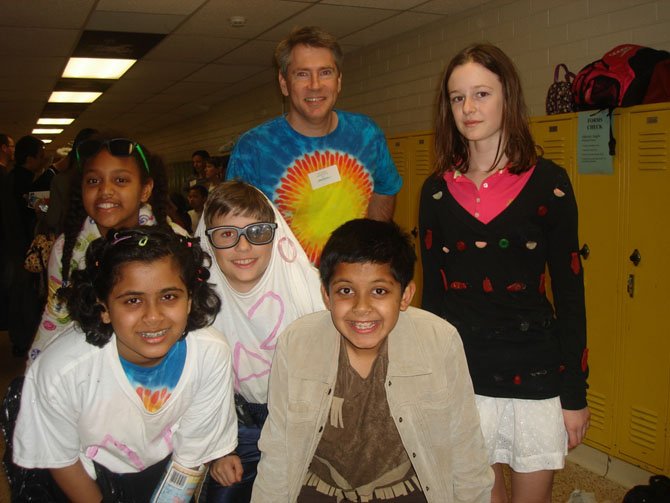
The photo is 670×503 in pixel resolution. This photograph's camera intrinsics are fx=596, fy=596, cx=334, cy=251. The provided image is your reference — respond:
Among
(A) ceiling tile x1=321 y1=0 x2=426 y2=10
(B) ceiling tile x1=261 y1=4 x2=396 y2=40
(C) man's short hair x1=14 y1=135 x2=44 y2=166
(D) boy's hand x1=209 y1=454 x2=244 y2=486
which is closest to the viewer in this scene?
(D) boy's hand x1=209 y1=454 x2=244 y2=486

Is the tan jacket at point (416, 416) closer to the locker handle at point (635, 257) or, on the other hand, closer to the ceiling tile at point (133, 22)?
the locker handle at point (635, 257)

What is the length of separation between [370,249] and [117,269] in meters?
0.77

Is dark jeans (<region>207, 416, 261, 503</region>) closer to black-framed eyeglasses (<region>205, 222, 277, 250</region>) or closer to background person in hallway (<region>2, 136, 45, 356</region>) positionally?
black-framed eyeglasses (<region>205, 222, 277, 250</region>)

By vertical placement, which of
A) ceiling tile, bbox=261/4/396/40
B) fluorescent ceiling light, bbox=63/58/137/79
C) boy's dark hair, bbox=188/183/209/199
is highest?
fluorescent ceiling light, bbox=63/58/137/79

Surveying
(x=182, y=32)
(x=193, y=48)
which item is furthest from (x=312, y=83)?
(x=193, y=48)

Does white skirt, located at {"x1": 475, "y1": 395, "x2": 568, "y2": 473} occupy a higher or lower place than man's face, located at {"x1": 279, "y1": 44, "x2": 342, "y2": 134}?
lower

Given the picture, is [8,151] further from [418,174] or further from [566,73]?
[566,73]

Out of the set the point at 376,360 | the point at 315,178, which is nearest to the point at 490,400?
the point at 376,360

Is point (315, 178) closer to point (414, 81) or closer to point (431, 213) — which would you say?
point (431, 213)

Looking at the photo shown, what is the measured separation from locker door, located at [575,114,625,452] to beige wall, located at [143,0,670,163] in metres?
1.10

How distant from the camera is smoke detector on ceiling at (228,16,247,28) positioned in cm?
560

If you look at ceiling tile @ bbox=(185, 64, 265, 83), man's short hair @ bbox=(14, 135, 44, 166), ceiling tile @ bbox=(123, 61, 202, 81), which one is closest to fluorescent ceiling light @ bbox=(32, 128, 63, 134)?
ceiling tile @ bbox=(123, 61, 202, 81)

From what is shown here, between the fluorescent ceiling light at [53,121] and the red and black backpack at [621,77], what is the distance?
41.0 feet

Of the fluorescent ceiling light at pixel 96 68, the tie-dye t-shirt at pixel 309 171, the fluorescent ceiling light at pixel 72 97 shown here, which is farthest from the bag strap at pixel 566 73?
the fluorescent ceiling light at pixel 72 97
